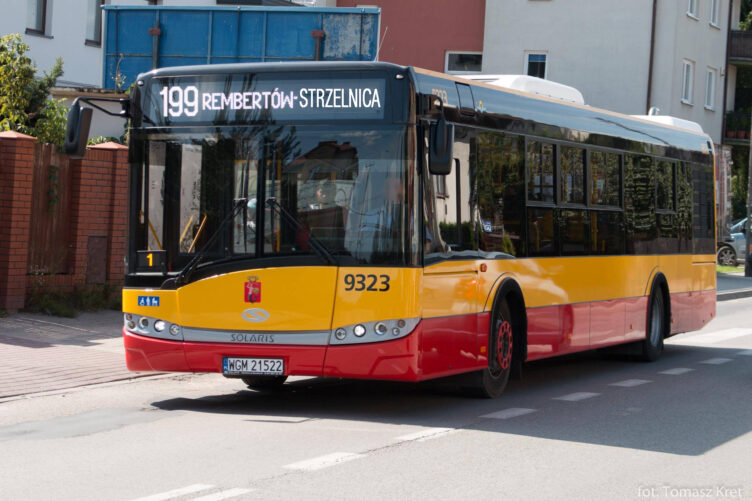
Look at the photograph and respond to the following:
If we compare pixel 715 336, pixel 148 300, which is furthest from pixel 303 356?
pixel 715 336

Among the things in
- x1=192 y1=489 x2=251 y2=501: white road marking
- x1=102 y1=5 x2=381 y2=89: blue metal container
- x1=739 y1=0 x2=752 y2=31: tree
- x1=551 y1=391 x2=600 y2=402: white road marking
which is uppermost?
x1=739 y1=0 x2=752 y2=31: tree

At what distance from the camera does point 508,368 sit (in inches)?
440

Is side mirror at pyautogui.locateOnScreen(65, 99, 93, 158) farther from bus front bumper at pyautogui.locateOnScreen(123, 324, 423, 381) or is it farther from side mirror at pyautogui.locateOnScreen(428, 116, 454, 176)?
side mirror at pyautogui.locateOnScreen(428, 116, 454, 176)

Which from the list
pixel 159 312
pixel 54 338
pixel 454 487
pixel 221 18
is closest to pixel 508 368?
pixel 159 312

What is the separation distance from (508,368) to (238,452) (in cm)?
387

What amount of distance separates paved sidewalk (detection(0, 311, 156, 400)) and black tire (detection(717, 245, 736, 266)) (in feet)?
99.5

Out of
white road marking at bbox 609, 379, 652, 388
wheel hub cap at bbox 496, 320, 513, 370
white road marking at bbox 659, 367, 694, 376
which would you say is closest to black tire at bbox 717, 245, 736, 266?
white road marking at bbox 659, 367, 694, 376

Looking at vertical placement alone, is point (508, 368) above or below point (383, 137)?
below

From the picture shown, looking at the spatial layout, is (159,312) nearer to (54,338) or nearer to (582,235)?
(54,338)

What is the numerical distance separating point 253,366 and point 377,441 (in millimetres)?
1571

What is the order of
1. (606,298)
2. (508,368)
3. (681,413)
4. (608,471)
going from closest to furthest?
(608,471)
(681,413)
(508,368)
(606,298)

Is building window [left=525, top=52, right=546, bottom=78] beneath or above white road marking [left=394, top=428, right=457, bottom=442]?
above

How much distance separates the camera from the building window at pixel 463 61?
4125 cm

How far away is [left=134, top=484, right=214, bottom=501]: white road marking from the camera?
648 centimetres
